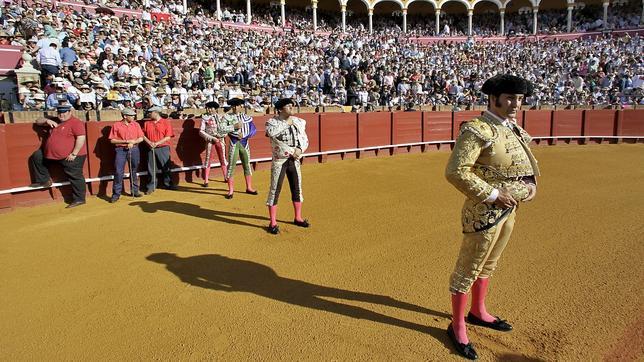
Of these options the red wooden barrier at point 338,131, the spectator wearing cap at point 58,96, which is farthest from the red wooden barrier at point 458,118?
the spectator wearing cap at point 58,96

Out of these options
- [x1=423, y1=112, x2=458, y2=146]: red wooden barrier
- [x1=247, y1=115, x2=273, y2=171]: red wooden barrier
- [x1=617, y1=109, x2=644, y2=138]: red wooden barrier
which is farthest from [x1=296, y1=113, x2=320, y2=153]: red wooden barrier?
[x1=617, y1=109, x2=644, y2=138]: red wooden barrier

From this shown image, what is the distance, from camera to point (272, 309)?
3.20 meters

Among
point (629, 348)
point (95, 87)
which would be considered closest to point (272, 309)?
point (629, 348)

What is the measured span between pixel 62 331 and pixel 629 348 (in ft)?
11.8

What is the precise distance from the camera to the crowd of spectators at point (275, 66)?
10.2 m

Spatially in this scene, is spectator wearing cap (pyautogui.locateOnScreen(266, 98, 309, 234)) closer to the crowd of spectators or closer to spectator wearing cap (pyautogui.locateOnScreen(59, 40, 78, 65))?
the crowd of spectators

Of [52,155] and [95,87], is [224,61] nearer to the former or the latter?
[95,87]

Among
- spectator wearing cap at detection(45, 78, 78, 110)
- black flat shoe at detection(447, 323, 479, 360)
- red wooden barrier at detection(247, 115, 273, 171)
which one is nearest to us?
black flat shoe at detection(447, 323, 479, 360)

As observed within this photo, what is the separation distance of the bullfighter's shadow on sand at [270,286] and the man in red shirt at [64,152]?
2.67 m

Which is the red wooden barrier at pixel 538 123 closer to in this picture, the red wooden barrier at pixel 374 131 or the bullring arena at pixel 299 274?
the red wooden barrier at pixel 374 131

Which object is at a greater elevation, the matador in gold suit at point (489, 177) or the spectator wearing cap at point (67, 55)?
the spectator wearing cap at point (67, 55)

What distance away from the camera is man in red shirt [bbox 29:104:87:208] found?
5941 mm

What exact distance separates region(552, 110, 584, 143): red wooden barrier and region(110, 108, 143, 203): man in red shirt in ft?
41.9

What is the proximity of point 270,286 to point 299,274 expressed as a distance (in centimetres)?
34
